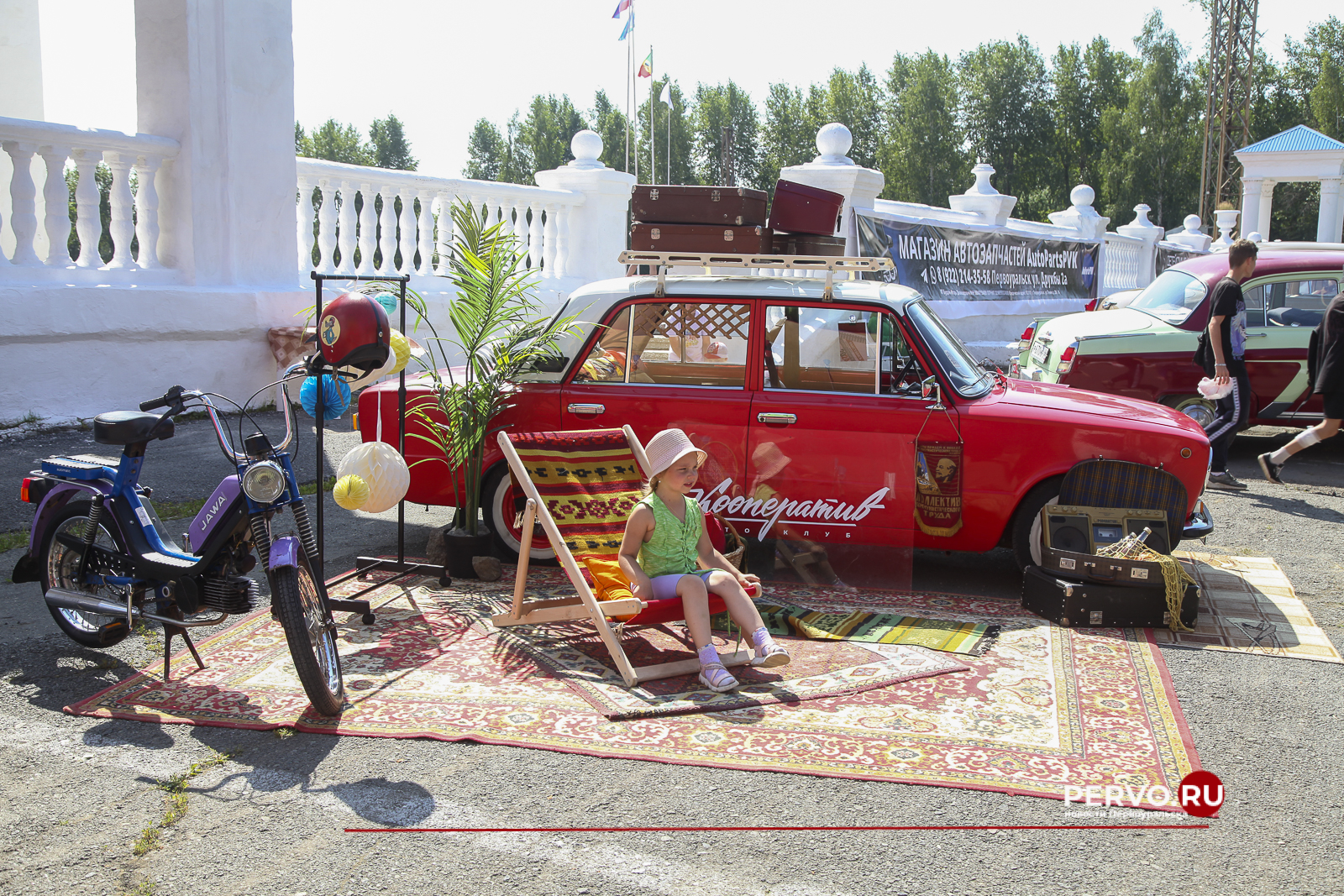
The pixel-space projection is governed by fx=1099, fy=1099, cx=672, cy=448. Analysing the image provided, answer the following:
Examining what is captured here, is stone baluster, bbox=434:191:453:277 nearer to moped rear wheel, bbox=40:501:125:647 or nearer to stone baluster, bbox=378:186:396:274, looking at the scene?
stone baluster, bbox=378:186:396:274

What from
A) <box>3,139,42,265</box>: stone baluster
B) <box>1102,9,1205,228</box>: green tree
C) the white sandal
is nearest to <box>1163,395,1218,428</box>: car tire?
the white sandal

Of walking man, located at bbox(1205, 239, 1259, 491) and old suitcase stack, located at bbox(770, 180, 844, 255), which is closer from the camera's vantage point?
old suitcase stack, located at bbox(770, 180, 844, 255)

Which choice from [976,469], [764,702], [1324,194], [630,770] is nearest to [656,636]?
[764,702]

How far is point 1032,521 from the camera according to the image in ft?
19.5

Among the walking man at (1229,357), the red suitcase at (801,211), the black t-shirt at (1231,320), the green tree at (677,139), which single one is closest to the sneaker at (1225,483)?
the walking man at (1229,357)

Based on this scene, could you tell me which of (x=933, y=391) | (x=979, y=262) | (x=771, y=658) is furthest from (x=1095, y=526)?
(x=979, y=262)

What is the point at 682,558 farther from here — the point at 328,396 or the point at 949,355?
the point at 949,355

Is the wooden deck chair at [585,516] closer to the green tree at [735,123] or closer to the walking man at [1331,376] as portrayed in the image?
the walking man at [1331,376]

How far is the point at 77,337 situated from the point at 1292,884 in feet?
31.9

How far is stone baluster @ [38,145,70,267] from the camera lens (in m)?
9.52

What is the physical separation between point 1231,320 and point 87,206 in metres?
9.75

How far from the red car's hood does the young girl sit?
2063 millimetres

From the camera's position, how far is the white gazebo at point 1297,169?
98.3 feet

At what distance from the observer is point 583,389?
6.25m
